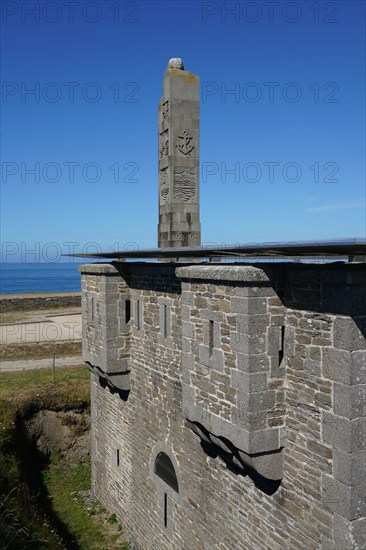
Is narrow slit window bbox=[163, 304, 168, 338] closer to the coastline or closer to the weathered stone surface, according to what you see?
the weathered stone surface

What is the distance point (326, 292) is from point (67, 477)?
11852mm

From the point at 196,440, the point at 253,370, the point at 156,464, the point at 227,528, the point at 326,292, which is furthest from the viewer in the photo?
the point at 156,464

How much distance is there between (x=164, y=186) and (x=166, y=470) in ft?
20.1

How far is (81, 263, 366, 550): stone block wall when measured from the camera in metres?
5.22

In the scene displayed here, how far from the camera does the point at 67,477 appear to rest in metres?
14.2

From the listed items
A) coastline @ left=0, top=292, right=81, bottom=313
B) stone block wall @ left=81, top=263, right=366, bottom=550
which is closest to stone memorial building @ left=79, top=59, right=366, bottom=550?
stone block wall @ left=81, top=263, right=366, bottom=550

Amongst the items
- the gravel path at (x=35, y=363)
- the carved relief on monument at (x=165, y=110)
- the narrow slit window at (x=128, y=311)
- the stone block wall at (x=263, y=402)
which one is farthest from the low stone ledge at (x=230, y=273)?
the gravel path at (x=35, y=363)

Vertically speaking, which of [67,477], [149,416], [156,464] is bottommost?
[67,477]

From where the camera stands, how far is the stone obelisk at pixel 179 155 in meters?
10.1

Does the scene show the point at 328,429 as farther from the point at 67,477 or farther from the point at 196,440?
the point at 67,477

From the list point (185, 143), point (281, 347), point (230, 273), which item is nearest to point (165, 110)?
point (185, 143)

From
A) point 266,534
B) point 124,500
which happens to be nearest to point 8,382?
point 124,500

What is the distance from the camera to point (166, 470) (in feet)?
31.2

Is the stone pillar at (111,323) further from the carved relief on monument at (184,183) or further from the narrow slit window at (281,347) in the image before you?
the narrow slit window at (281,347)
